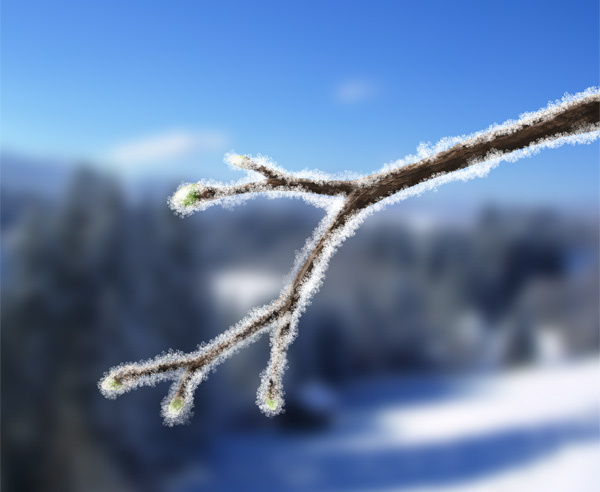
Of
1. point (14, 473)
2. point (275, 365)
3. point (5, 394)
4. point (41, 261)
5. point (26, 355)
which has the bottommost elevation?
point (275, 365)

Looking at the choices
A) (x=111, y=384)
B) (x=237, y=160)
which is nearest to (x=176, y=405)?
(x=111, y=384)

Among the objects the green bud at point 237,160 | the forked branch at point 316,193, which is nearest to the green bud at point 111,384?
the forked branch at point 316,193

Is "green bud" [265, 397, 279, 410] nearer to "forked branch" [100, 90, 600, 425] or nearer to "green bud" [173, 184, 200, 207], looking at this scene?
"forked branch" [100, 90, 600, 425]

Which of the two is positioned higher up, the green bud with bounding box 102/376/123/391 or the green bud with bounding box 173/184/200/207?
the green bud with bounding box 173/184/200/207

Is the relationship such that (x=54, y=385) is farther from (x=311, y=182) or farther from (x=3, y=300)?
(x=311, y=182)

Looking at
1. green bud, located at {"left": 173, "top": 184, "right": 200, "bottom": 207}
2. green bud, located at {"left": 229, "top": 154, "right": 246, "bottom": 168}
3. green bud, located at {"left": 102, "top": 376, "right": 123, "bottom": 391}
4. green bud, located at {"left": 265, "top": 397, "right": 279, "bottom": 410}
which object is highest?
green bud, located at {"left": 229, "top": 154, "right": 246, "bottom": 168}

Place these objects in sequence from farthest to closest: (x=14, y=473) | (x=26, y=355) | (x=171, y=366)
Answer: (x=26, y=355) → (x=14, y=473) → (x=171, y=366)

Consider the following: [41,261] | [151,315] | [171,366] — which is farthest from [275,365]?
[41,261]

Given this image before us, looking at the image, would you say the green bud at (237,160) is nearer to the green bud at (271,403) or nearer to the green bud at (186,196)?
the green bud at (186,196)

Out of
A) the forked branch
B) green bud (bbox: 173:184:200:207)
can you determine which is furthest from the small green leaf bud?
green bud (bbox: 173:184:200:207)
